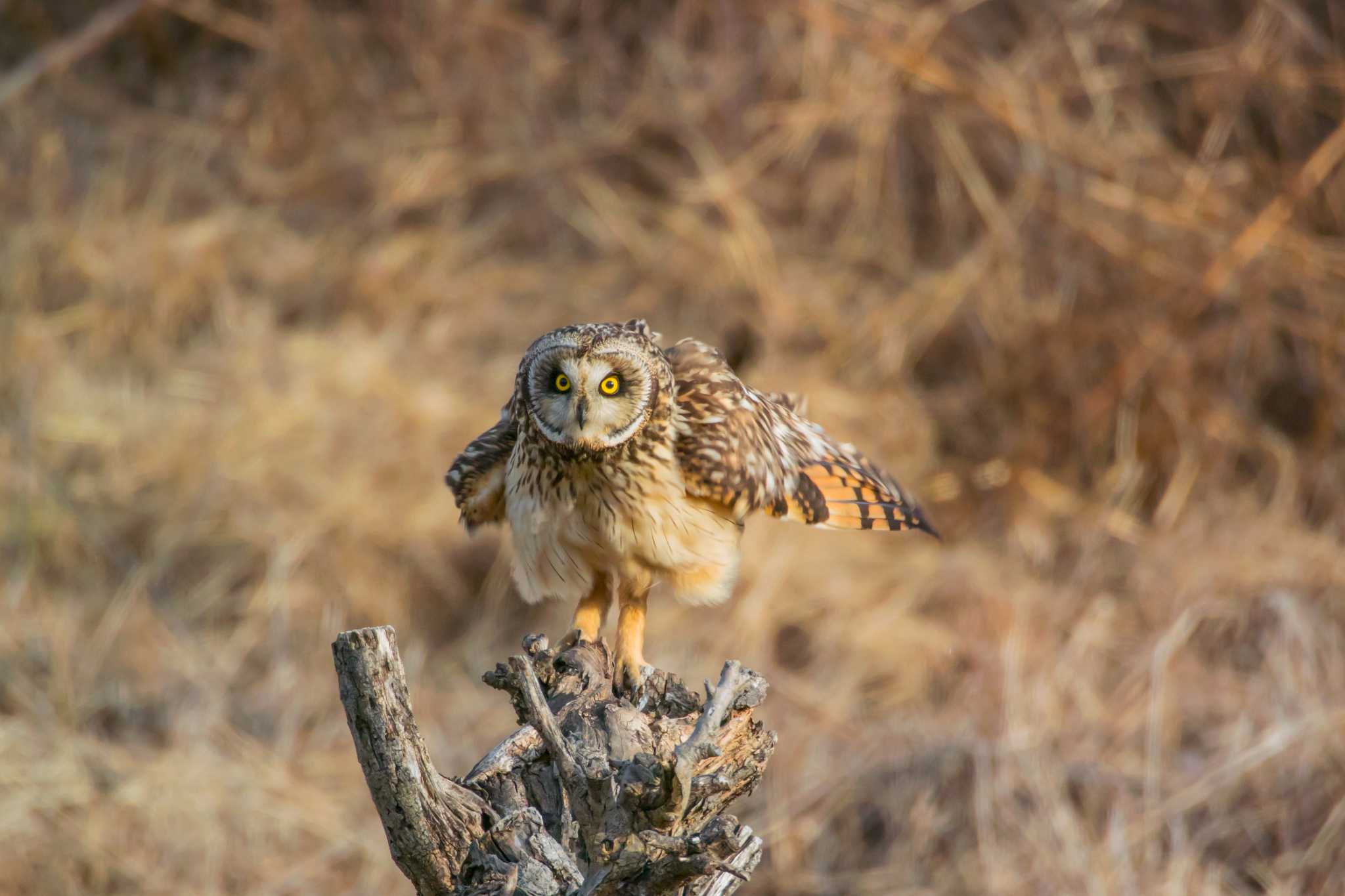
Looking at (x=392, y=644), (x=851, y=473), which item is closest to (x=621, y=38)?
(x=851, y=473)

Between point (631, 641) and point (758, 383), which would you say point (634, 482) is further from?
point (758, 383)

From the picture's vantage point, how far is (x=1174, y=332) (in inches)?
282

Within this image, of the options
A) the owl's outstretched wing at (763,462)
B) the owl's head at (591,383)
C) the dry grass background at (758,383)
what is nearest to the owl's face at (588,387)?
the owl's head at (591,383)

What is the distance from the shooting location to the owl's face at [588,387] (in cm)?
225

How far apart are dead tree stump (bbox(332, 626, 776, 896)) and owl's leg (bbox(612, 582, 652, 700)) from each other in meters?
0.43

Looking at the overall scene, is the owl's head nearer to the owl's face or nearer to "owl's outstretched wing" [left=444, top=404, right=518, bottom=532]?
the owl's face

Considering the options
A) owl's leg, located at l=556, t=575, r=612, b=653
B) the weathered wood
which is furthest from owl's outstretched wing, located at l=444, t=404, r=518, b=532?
the weathered wood

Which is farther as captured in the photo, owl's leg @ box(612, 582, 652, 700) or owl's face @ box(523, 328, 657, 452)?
owl's leg @ box(612, 582, 652, 700)

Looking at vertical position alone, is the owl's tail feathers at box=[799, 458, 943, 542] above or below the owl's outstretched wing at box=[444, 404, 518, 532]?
below

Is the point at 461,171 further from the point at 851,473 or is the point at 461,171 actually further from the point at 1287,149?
the point at 851,473

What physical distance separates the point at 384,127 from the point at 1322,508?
5.46 meters

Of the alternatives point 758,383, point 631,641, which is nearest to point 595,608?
point 631,641

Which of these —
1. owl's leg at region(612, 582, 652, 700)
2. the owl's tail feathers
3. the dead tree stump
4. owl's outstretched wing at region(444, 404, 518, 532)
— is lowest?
the dead tree stump

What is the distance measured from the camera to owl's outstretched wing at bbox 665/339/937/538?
256 cm
